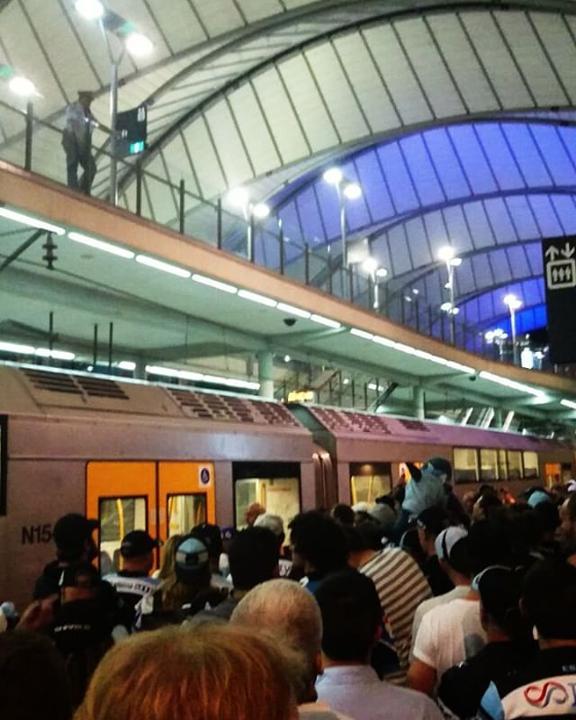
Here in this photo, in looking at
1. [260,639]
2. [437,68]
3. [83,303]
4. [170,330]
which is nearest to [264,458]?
[83,303]

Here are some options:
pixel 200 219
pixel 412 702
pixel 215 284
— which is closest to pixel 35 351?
pixel 200 219

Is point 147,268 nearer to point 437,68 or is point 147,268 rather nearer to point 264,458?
point 264,458

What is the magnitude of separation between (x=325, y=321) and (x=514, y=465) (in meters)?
9.40

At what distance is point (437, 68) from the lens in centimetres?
2692

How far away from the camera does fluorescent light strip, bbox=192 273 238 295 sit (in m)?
11.9

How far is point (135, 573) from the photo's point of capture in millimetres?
5289

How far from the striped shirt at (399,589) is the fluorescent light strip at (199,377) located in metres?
14.7

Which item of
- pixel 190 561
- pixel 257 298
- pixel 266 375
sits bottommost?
pixel 190 561

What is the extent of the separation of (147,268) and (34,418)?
12.8ft

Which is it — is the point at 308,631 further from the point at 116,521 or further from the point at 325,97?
the point at 325,97

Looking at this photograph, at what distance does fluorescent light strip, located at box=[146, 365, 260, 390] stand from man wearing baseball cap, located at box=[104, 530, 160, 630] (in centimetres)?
1403

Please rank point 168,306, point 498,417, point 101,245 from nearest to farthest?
point 101,245
point 168,306
point 498,417

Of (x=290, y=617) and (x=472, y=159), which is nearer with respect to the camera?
(x=290, y=617)

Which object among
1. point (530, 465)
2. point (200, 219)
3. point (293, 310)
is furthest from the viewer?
point (530, 465)
